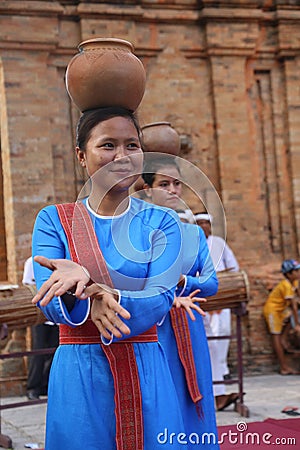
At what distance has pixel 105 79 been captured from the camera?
2.65 metres

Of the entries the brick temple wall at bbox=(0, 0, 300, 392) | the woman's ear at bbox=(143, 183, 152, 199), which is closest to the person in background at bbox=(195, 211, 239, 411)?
the brick temple wall at bbox=(0, 0, 300, 392)

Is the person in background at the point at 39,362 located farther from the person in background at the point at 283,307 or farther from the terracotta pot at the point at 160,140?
the terracotta pot at the point at 160,140

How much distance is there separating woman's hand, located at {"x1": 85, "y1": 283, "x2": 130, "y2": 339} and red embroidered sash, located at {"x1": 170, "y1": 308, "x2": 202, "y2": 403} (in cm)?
170

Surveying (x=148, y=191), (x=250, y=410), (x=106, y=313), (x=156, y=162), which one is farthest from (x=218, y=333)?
(x=106, y=313)

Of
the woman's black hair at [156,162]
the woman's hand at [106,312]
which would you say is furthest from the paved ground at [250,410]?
the woman's hand at [106,312]

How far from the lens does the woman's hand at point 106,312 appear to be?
7.14ft

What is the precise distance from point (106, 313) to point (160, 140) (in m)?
2.58

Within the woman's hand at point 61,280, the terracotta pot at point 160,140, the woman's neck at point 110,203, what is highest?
the terracotta pot at point 160,140

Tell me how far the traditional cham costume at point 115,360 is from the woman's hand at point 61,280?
14 cm

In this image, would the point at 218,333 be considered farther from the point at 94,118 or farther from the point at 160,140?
the point at 94,118

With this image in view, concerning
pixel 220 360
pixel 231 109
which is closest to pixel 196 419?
pixel 220 360

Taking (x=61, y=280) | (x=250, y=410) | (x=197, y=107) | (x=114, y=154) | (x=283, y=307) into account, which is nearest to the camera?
(x=61, y=280)

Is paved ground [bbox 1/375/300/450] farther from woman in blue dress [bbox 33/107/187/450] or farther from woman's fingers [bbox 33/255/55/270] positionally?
woman's fingers [bbox 33/255/55/270]

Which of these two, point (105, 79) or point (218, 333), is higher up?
point (105, 79)
